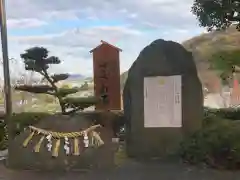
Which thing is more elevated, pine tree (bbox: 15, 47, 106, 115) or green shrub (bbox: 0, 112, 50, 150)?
pine tree (bbox: 15, 47, 106, 115)

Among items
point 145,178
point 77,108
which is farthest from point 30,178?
point 77,108

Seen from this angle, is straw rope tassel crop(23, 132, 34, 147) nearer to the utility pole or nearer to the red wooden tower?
the utility pole

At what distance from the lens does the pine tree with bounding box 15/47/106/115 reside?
4.32m

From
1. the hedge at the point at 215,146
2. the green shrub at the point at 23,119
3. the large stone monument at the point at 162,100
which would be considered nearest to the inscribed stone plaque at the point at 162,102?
the large stone monument at the point at 162,100

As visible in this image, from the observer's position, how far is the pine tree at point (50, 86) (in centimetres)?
432

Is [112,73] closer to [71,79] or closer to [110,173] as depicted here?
[71,79]

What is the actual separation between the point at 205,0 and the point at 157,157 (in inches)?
62.8

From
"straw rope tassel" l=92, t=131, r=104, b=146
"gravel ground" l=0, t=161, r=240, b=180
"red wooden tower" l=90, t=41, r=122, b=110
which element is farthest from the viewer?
"red wooden tower" l=90, t=41, r=122, b=110

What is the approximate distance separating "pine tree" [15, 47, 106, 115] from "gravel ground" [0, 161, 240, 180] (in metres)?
1.47

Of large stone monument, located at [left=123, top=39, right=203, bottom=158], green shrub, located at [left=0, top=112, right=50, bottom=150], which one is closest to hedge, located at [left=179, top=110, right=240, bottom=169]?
large stone monument, located at [left=123, top=39, right=203, bottom=158]

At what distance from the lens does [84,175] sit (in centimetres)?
270

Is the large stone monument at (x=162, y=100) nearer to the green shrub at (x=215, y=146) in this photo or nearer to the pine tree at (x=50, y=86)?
the green shrub at (x=215, y=146)

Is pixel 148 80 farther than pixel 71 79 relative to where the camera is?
No

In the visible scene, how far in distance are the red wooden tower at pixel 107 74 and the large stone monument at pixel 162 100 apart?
1.37 m
